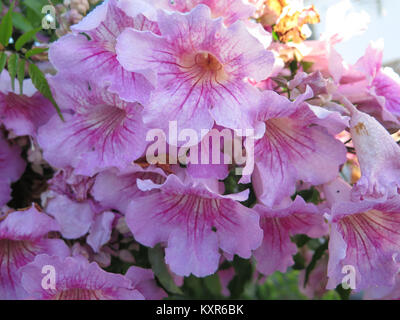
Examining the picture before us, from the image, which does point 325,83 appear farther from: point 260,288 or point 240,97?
point 260,288

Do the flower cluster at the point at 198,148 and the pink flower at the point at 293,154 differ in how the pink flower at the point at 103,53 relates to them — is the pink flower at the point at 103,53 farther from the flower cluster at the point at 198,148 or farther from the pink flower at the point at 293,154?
the pink flower at the point at 293,154

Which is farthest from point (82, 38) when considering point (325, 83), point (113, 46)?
point (325, 83)

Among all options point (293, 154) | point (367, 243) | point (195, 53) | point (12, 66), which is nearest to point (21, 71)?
point (12, 66)

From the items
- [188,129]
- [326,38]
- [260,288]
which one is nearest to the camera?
[188,129]

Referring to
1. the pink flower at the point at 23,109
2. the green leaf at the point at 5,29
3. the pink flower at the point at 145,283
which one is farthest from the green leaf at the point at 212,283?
the green leaf at the point at 5,29

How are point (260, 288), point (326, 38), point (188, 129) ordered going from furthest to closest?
1. point (260, 288)
2. point (326, 38)
3. point (188, 129)

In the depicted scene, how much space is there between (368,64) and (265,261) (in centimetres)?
27

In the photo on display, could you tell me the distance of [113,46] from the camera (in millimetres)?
460

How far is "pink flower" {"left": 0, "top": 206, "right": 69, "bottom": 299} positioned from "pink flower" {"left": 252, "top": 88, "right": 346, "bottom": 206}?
0.87 ft

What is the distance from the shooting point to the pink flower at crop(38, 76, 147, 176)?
463 millimetres

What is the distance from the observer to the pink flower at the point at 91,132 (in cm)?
46

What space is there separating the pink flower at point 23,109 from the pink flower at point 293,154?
30 centimetres

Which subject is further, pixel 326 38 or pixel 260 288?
pixel 260 288

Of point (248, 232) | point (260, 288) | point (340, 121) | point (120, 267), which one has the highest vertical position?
point (340, 121)
